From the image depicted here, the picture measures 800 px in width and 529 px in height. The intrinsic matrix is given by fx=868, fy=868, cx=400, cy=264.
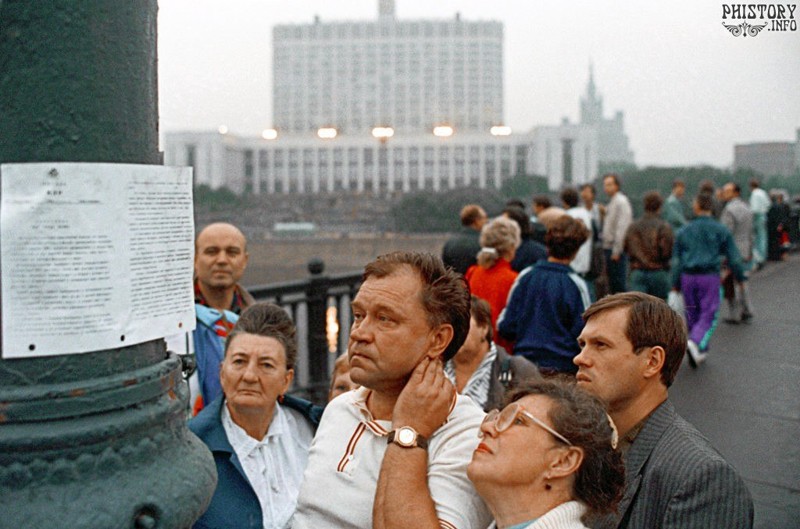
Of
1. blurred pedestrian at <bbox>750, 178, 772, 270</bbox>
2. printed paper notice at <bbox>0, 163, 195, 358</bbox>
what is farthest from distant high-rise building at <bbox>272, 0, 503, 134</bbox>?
printed paper notice at <bbox>0, 163, 195, 358</bbox>

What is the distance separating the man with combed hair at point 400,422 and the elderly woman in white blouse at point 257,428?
2.33 ft

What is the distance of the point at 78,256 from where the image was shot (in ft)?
4.83

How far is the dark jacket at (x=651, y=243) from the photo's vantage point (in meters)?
8.33

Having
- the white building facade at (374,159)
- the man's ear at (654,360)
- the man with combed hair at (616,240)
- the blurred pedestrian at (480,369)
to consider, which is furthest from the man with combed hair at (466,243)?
the white building facade at (374,159)

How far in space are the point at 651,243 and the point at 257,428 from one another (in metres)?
6.05

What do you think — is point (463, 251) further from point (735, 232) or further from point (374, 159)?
point (374, 159)

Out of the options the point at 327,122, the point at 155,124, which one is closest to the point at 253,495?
the point at 155,124

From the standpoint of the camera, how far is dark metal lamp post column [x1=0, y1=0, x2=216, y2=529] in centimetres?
142

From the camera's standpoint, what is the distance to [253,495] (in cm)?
286

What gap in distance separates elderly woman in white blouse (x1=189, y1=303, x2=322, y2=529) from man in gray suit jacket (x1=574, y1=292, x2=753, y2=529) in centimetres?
109

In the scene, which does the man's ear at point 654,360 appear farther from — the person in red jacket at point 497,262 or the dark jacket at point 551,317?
the person in red jacket at point 497,262

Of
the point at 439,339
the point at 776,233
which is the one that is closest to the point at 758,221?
the point at 776,233

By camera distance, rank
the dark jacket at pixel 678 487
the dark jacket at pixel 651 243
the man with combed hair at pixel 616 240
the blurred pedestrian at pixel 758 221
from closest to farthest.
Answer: the dark jacket at pixel 678 487
the dark jacket at pixel 651 243
the man with combed hair at pixel 616 240
the blurred pedestrian at pixel 758 221

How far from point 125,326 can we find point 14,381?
0.20m
